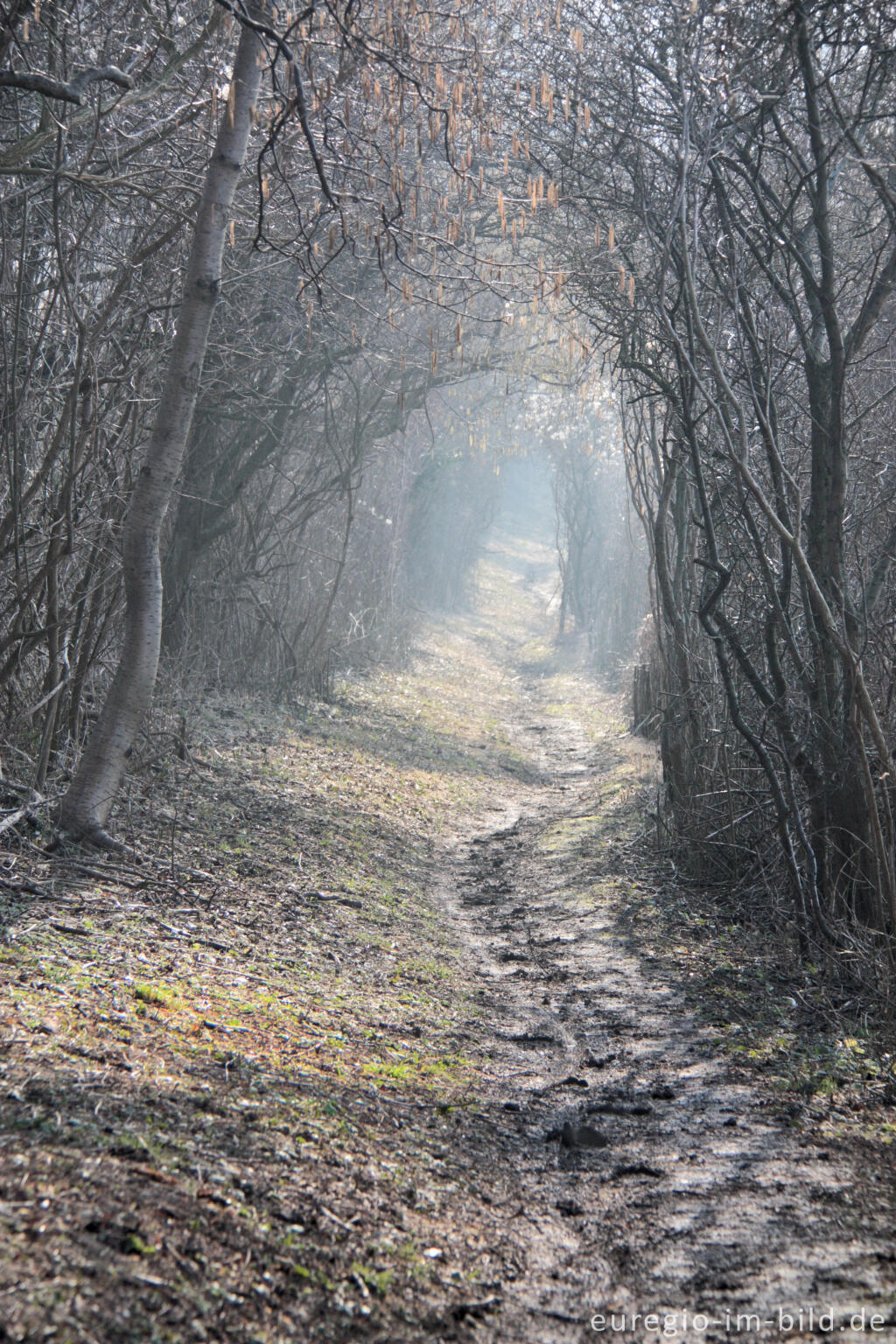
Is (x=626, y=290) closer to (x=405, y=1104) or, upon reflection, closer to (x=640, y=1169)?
(x=405, y=1104)

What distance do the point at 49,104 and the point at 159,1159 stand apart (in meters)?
5.14

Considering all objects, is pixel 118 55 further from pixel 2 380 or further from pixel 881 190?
pixel 881 190

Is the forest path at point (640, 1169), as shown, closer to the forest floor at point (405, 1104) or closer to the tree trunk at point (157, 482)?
the forest floor at point (405, 1104)

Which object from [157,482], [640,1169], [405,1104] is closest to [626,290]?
[157,482]

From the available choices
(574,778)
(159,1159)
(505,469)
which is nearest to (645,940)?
(159,1159)

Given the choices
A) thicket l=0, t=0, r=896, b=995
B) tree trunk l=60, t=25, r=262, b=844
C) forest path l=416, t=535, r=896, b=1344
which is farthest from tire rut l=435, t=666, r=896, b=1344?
tree trunk l=60, t=25, r=262, b=844

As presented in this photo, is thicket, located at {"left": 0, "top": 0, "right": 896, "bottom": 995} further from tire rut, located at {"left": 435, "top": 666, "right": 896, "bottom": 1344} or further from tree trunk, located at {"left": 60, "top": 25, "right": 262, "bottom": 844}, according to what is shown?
tire rut, located at {"left": 435, "top": 666, "right": 896, "bottom": 1344}

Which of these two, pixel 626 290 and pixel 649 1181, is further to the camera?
pixel 626 290

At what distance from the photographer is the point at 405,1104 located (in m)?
3.31

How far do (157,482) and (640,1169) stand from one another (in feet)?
12.9

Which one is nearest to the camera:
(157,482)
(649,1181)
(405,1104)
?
(649,1181)

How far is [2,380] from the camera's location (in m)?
4.91

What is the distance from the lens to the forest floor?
213cm

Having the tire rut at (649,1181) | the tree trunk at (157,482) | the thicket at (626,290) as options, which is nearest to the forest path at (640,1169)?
the tire rut at (649,1181)
